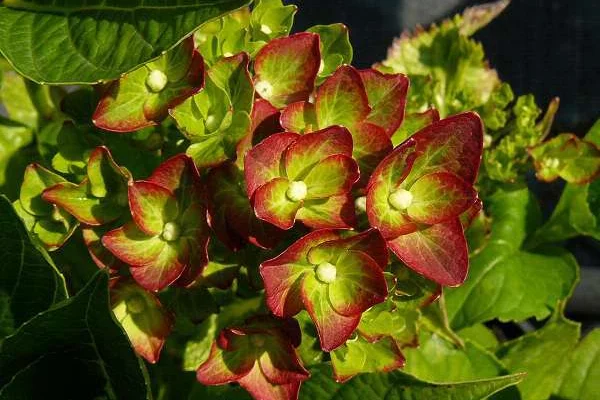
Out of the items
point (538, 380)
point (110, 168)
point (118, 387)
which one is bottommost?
point (538, 380)

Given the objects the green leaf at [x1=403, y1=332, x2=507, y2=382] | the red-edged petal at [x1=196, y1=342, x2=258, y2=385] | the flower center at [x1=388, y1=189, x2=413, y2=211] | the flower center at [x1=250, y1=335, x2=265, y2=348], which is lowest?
the green leaf at [x1=403, y1=332, x2=507, y2=382]

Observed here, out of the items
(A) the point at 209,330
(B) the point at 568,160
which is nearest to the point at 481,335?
(B) the point at 568,160

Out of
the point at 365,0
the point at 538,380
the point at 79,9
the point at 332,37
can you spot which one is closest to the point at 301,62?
the point at 332,37

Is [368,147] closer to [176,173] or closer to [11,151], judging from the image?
[176,173]

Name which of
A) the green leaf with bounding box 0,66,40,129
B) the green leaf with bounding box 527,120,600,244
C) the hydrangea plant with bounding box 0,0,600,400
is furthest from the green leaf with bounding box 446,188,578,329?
the green leaf with bounding box 0,66,40,129

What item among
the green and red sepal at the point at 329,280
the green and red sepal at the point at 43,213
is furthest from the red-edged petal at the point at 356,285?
the green and red sepal at the point at 43,213

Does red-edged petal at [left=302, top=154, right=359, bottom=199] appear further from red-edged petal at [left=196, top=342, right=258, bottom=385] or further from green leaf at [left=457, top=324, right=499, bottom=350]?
green leaf at [left=457, top=324, right=499, bottom=350]

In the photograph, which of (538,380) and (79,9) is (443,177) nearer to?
(79,9)
